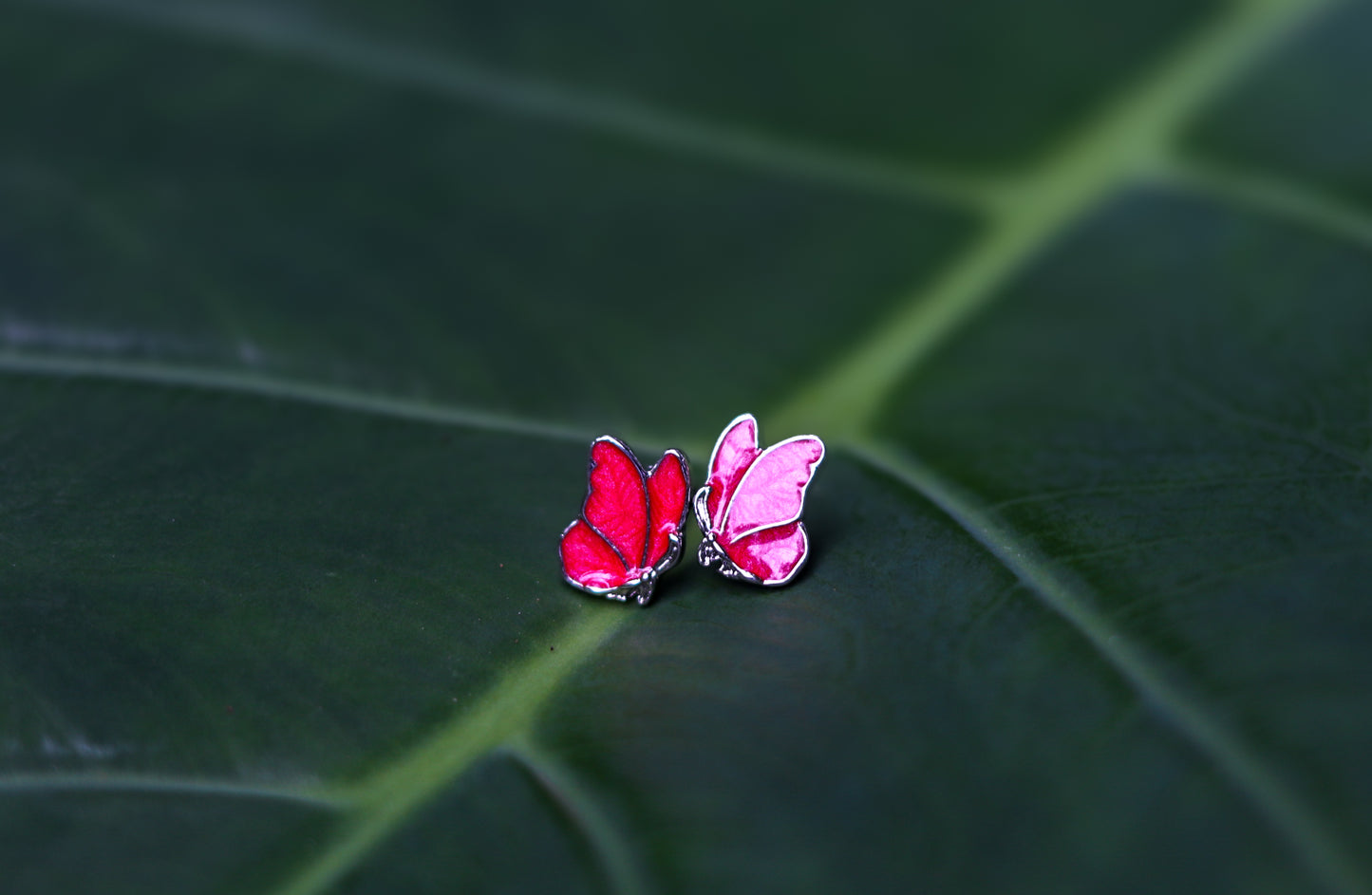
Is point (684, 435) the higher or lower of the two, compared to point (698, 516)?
higher

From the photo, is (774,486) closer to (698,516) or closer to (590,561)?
(698,516)

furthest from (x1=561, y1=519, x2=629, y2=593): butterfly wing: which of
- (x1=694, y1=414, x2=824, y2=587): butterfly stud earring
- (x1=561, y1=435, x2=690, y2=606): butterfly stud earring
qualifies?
(x1=694, y1=414, x2=824, y2=587): butterfly stud earring

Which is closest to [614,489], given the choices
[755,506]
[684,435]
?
[755,506]

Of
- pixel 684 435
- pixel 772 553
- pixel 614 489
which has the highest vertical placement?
pixel 684 435

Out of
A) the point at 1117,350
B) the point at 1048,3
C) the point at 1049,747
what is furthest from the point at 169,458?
the point at 1048,3

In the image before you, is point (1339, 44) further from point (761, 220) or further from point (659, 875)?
point (659, 875)

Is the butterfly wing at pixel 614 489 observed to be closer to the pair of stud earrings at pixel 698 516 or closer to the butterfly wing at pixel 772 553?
the pair of stud earrings at pixel 698 516

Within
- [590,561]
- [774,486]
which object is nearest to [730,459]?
[774,486]

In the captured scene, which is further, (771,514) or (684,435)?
(684,435)
